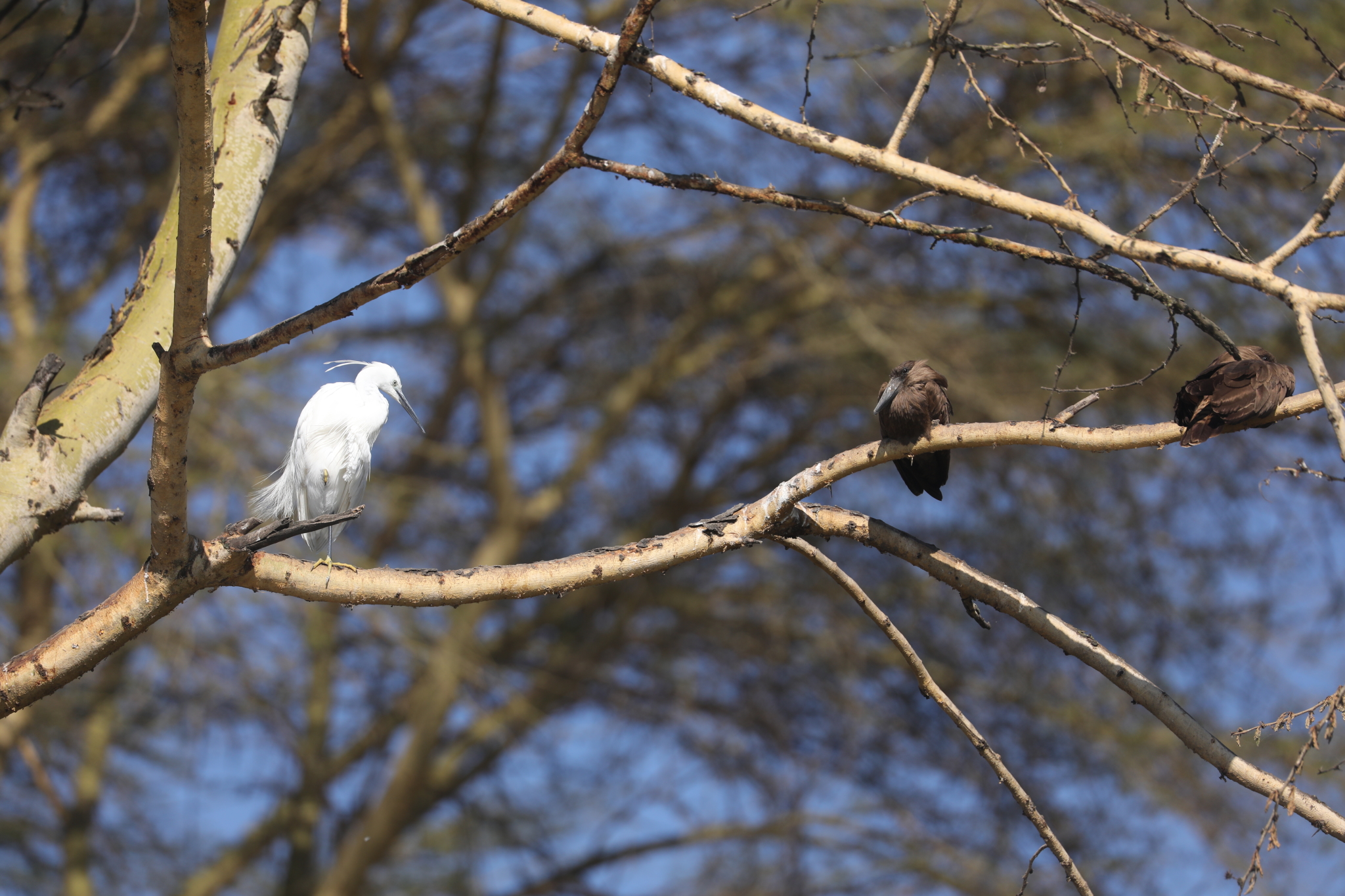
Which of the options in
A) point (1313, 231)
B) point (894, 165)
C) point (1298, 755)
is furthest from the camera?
point (894, 165)

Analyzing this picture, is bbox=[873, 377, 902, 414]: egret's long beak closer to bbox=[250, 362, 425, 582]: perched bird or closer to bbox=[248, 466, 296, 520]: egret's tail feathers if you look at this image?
bbox=[250, 362, 425, 582]: perched bird

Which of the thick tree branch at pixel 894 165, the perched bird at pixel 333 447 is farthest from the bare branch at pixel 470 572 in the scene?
the perched bird at pixel 333 447

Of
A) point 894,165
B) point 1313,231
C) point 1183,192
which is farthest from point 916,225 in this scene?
point 1313,231

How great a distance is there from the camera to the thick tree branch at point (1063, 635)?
2469mm

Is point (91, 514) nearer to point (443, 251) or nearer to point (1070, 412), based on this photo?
point (443, 251)

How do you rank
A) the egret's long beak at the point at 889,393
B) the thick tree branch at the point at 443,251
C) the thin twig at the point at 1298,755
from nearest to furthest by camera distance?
Answer: the thin twig at the point at 1298,755, the thick tree branch at the point at 443,251, the egret's long beak at the point at 889,393

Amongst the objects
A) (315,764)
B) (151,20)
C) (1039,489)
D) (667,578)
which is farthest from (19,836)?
(1039,489)

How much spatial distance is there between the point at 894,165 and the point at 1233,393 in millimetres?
973

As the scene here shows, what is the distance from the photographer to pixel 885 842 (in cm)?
659

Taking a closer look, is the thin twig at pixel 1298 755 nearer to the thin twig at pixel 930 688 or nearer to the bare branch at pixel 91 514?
the thin twig at pixel 930 688

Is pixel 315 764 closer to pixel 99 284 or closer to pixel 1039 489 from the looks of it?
pixel 99 284

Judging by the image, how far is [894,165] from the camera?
8.32 ft

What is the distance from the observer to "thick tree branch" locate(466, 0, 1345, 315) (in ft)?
7.63

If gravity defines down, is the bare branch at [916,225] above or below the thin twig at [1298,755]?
above
